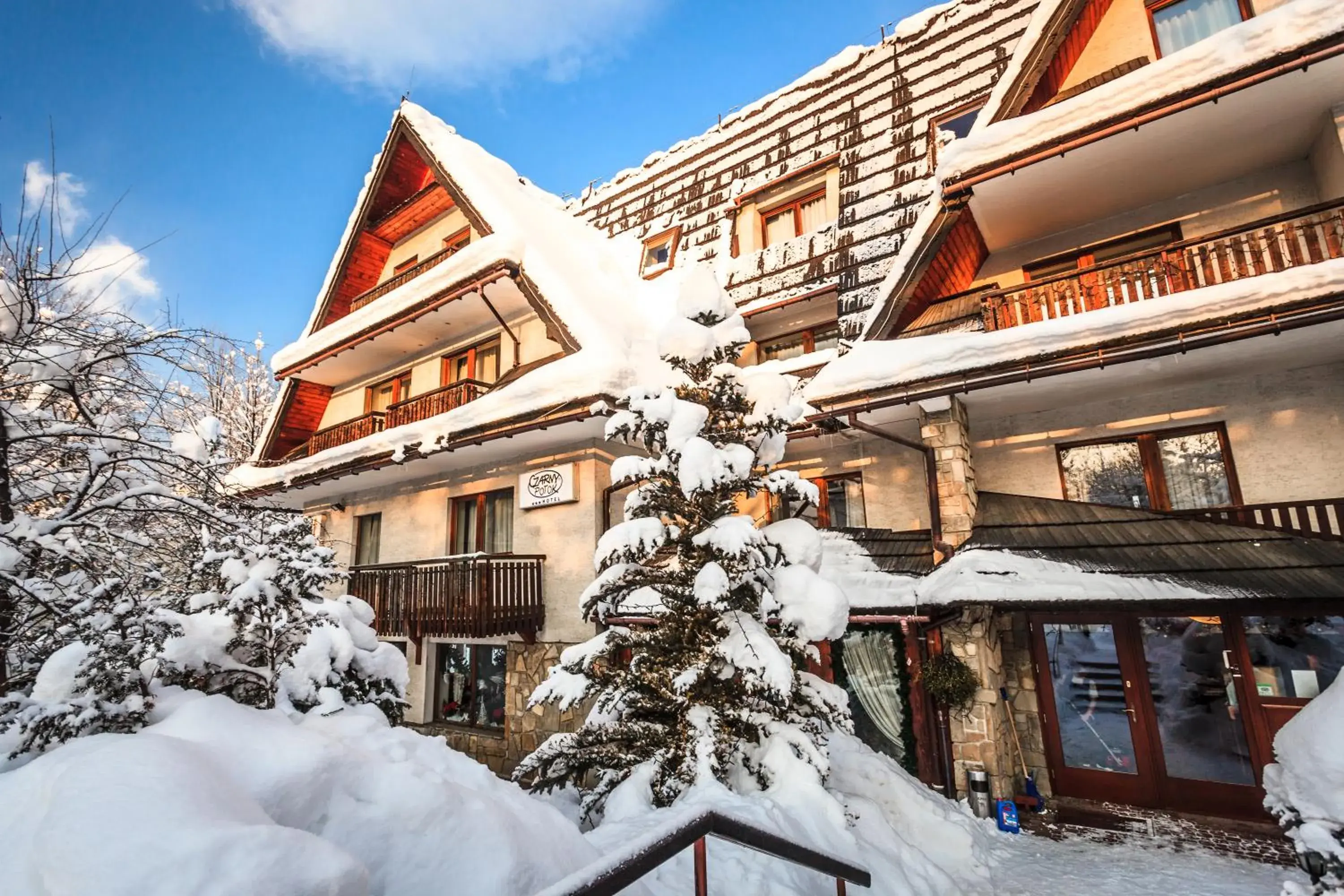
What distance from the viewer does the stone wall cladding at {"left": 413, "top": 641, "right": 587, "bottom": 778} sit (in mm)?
11016

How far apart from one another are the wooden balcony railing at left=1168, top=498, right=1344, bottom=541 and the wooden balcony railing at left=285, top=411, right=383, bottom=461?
15.3 metres

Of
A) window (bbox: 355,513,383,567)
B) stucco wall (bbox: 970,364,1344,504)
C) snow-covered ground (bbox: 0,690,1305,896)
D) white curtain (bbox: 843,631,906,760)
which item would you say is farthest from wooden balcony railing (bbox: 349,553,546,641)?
stucco wall (bbox: 970,364,1344,504)

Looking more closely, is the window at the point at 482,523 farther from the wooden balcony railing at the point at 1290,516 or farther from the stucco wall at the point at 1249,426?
the wooden balcony railing at the point at 1290,516

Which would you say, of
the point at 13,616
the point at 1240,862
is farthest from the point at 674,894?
the point at 1240,862

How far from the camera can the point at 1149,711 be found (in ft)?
29.1

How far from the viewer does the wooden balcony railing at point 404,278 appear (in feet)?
48.1

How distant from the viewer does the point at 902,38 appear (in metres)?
14.8

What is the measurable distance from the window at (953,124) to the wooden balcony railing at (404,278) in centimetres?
1013

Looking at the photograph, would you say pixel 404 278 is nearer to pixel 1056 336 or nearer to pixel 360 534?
pixel 360 534

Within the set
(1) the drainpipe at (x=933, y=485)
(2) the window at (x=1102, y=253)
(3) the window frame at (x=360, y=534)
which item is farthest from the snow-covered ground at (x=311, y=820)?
(3) the window frame at (x=360, y=534)

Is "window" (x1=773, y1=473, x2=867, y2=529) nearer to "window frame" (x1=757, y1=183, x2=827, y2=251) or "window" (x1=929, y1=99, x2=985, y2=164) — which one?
"window frame" (x1=757, y1=183, x2=827, y2=251)

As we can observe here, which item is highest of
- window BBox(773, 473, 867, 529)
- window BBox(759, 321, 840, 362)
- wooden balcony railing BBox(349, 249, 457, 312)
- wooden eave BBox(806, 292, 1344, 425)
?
wooden balcony railing BBox(349, 249, 457, 312)

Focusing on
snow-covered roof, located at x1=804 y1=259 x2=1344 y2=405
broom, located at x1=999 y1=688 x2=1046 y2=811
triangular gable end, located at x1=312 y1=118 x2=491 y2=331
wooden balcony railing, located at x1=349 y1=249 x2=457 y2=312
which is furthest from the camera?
triangular gable end, located at x1=312 y1=118 x2=491 y2=331

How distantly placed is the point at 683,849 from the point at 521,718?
9.53 meters
